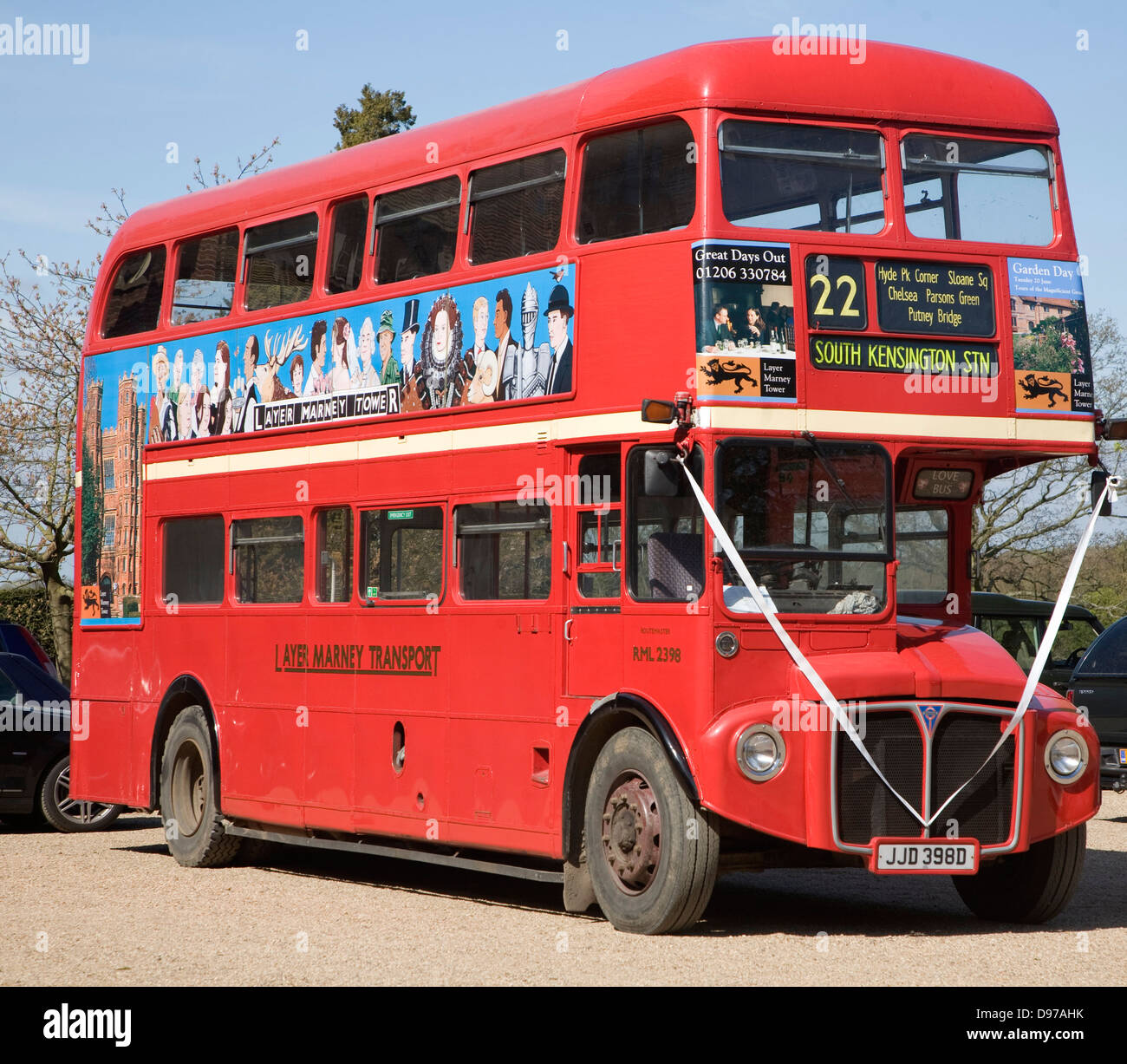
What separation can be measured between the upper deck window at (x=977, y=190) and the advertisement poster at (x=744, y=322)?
0.96 metres

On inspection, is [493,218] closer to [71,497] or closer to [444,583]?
[444,583]

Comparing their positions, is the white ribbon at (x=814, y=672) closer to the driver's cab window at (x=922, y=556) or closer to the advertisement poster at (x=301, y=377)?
the driver's cab window at (x=922, y=556)

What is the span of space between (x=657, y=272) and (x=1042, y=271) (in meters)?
2.33

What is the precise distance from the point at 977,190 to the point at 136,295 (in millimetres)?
8043

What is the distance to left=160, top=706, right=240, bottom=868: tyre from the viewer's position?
49.9ft

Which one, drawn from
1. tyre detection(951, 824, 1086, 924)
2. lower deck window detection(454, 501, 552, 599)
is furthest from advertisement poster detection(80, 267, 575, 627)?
tyre detection(951, 824, 1086, 924)

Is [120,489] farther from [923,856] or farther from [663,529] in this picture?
[923,856]

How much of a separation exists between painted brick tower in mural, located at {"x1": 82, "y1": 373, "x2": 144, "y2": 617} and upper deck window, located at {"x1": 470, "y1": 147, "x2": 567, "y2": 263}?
501 centimetres

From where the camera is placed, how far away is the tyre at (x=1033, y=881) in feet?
36.5

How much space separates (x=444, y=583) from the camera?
41.4 ft

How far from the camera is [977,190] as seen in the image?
1116 cm

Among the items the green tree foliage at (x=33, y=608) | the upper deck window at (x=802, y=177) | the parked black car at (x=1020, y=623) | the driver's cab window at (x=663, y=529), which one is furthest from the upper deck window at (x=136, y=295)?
the green tree foliage at (x=33, y=608)

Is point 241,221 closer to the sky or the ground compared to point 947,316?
closer to the sky
